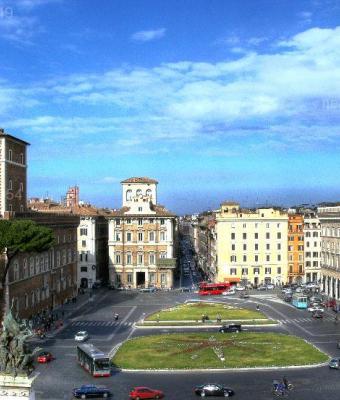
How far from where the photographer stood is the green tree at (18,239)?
2424 inches

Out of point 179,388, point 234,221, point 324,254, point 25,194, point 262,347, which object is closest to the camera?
point 179,388

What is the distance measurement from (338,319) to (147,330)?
2378 cm

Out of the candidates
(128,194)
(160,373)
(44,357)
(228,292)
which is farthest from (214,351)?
(128,194)

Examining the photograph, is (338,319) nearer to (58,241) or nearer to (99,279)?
(58,241)

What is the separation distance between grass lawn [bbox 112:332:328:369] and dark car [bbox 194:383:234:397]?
26.0 feet

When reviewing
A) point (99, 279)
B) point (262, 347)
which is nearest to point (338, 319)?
point (262, 347)

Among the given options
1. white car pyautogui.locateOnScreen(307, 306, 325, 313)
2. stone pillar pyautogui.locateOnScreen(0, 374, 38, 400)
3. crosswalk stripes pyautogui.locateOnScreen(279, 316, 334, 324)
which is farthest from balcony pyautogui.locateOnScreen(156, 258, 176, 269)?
stone pillar pyautogui.locateOnScreen(0, 374, 38, 400)

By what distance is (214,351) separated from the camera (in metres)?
56.9

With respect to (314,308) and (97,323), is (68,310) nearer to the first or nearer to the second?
(97,323)

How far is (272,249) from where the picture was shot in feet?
382

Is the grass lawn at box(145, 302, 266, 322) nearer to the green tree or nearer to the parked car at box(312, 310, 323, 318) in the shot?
the parked car at box(312, 310, 323, 318)

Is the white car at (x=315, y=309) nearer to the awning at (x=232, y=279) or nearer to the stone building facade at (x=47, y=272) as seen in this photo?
→ the awning at (x=232, y=279)

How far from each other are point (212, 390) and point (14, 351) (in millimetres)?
20357

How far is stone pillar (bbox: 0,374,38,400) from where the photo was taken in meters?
24.9
